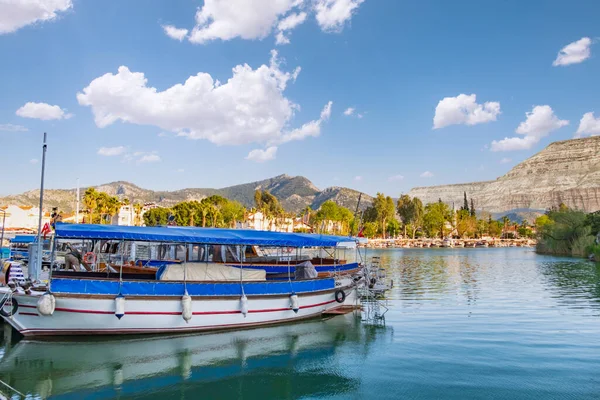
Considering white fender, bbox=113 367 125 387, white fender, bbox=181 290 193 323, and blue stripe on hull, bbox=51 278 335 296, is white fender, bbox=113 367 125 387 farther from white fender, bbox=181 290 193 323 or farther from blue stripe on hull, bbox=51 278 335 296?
white fender, bbox=181 290 193 323

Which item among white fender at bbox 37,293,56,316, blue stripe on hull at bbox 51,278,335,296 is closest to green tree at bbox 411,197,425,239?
blue stripe on hull at bbox 51,278,335,296

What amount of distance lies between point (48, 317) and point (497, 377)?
13900mm

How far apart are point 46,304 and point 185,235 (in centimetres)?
499

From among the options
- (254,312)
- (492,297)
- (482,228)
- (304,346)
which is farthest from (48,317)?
(482,228)

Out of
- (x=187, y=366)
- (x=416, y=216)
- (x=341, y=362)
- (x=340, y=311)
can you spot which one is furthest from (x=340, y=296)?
(x=416, y=216)

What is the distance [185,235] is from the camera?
16703mm

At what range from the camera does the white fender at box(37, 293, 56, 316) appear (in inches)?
554

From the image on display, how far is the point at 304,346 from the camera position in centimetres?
1541

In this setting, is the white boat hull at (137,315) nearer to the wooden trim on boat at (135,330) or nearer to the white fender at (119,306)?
the wooden trim on boat at (135,330)

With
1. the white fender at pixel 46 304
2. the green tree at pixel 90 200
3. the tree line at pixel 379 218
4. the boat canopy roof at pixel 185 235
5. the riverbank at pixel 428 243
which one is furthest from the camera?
the riverbank at pixel 428 243

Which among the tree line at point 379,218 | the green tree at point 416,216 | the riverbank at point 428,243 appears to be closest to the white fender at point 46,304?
the tree line at point 379,218

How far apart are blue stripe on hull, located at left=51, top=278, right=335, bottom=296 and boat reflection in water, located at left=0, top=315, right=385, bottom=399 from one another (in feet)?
5.21

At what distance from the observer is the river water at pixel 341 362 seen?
35.7 ft

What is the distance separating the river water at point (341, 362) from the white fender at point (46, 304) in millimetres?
1186
